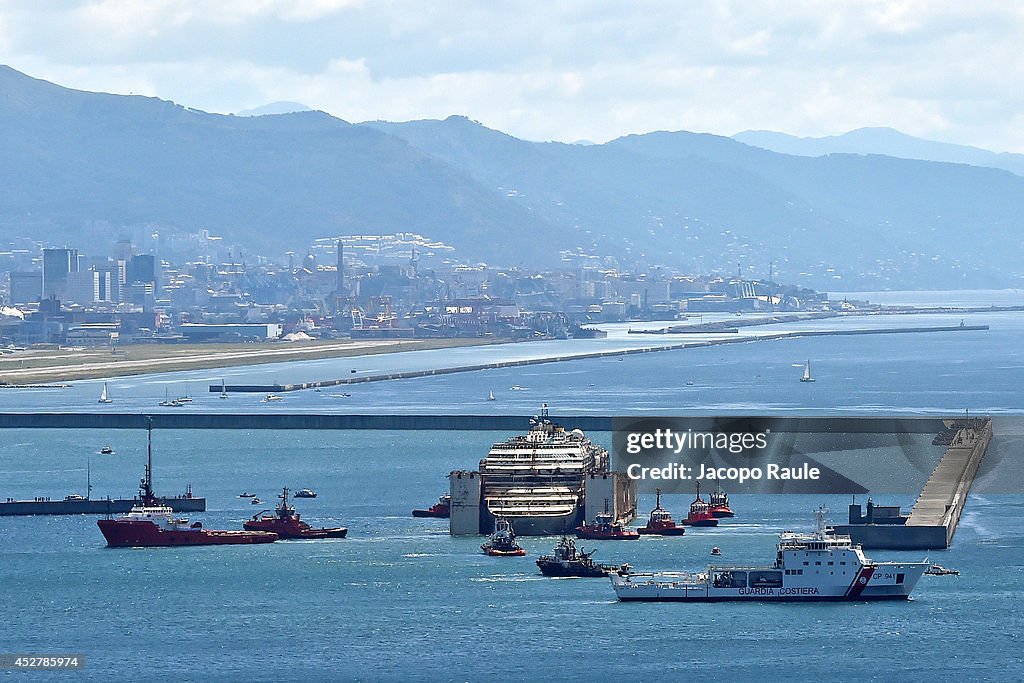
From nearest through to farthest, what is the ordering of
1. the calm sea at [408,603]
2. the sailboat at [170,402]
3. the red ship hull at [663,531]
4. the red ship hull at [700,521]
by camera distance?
the calm sea at [408,603] < the red ship hull at [663,531] < the red ship hull at [700,521] < the sailboat at [170,402]

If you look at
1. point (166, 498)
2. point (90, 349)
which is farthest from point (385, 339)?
point (166, 498)

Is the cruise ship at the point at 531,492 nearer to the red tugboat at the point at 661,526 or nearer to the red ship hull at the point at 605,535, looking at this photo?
the red ship hull at the point at 605,535

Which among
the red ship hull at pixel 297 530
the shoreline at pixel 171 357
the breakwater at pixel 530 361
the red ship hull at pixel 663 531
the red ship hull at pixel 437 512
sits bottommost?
the shoreline at pixel 171 357

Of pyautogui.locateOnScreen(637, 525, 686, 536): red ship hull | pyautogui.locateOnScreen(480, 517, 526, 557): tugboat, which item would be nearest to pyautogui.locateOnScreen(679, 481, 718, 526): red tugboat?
pyautogui.locateOnScreen(637, 525, 686, 536): red ship hull

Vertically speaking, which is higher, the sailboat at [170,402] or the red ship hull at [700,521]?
the red ship hull at [700,521]

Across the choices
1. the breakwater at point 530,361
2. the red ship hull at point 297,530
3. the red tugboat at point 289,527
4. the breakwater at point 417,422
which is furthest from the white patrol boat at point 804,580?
the breakwater at point 530,361

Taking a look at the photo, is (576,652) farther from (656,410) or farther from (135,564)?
(656,410)
